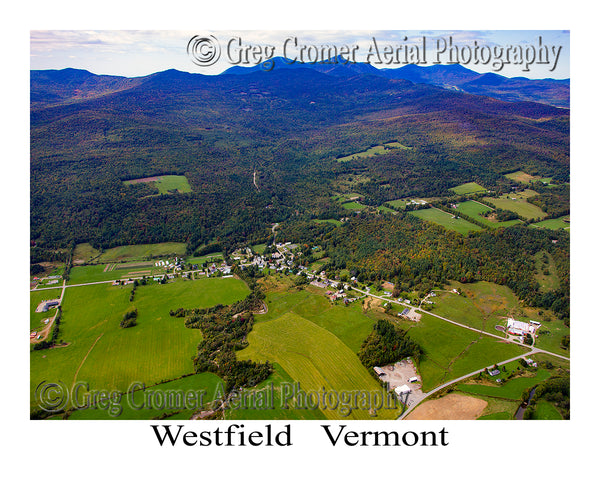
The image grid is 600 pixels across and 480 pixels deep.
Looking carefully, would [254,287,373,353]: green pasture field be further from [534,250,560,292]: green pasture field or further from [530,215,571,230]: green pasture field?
[530,215,571,230]: green pasture field

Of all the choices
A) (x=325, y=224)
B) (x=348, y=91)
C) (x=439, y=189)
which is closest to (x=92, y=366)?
(x=325, y=224)

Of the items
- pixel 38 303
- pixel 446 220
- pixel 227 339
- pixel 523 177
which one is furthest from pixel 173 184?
pixel 523 177

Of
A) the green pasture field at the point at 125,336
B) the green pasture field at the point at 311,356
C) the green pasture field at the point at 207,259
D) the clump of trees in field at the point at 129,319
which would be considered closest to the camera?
the green pasture field at the point at 311,356

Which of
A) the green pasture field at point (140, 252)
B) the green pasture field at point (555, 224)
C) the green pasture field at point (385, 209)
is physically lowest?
the green pasture field at point (140, 252)

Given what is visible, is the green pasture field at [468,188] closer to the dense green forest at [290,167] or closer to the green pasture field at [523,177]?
the dense green forest at [290,167]

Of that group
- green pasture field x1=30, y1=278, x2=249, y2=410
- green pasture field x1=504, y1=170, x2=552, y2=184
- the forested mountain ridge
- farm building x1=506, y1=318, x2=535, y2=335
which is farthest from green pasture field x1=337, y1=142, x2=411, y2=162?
farm building x1=506, y1=318, x2=535, y2=335

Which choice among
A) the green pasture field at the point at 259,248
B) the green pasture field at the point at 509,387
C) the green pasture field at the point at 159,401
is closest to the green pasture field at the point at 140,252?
the green pasture field at the point at 259,248
